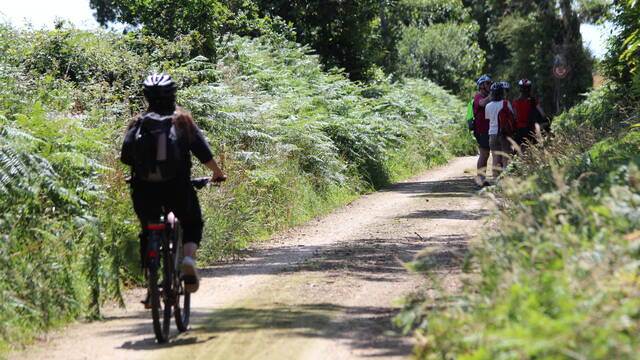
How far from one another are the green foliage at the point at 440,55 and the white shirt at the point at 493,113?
27664mm

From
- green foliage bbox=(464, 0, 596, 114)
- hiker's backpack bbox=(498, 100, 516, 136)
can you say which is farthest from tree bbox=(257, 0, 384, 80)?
green foliage bbox=(464, 0, 596, 114)

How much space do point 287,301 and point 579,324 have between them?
424cm

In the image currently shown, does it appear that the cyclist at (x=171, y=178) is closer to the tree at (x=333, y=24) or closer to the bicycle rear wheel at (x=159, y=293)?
the bicycle rear wheel at (x=159, y=293)

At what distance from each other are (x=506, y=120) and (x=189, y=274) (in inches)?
377

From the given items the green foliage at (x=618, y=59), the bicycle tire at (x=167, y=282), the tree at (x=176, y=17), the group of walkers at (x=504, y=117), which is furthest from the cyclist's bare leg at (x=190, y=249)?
the green foliage at (x=618, y=59)

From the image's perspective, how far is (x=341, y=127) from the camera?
64.6ft

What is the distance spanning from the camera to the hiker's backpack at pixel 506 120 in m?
15.2

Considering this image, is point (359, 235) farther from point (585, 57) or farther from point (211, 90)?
point (585, 57)

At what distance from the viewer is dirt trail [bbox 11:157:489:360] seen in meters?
6.38

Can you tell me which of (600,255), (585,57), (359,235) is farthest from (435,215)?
(585,57)

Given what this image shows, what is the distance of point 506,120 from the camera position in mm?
15219

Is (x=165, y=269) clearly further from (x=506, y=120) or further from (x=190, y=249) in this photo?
(x=506, y=120)

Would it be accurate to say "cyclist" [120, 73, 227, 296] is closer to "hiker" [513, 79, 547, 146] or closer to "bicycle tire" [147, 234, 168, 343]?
"bicycle tire" [147, 234, 168, 343]

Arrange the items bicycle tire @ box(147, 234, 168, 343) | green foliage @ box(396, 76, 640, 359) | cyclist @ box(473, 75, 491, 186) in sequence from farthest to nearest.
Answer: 1. cyclist @ box(473, 75, 491, 186)
2. bicycle tire @ box(147, 234, 168, 343)
3. green foliage @ box(396, 76, 640, 359)
